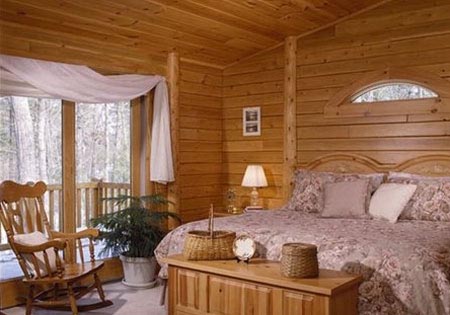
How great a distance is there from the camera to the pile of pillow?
3.96 meters

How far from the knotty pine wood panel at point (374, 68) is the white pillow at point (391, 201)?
748 mm

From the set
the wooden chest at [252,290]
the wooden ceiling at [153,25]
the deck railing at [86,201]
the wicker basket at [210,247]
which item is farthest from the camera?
the deck railing at [86,201]

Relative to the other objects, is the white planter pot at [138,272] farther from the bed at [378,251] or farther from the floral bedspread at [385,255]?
the floral bedspread at [385,255]

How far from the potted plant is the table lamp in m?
1.22

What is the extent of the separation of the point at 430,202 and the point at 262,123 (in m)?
2.31

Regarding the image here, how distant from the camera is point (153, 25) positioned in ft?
15.1

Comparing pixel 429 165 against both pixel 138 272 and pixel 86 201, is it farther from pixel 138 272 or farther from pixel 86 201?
pixel 86 201

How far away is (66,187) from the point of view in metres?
4.62

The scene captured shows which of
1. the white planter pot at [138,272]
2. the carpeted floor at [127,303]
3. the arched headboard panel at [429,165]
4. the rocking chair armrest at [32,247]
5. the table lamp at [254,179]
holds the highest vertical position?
the arched headboard panel at [429,165]

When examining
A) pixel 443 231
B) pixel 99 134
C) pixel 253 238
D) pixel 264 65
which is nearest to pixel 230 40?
pixel 264 65

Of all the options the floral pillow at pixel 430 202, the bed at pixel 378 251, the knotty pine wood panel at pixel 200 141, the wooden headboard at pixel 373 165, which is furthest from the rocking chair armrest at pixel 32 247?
the wooden headboard at pixel 373 165

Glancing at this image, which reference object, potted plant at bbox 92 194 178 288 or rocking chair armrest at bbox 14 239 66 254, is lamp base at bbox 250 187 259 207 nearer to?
potted plant at bbox 92 194 178 288

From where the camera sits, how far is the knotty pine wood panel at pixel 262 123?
18.6 feet

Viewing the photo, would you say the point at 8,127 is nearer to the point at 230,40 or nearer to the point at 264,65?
the point at 230,40
